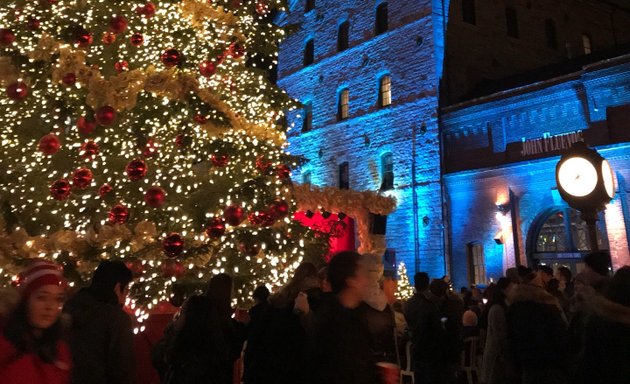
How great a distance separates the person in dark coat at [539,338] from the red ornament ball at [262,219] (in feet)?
10.5

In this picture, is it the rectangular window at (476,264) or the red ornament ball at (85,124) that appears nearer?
the red ornament ball at (85,124)

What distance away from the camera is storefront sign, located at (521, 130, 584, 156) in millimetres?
15531

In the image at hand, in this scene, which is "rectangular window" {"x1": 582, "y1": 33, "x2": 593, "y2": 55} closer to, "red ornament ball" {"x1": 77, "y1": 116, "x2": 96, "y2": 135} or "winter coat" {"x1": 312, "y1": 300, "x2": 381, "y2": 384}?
"red ornament ball" {"x1": 77, "y1": 116, "x2": 96, "y2": 135}

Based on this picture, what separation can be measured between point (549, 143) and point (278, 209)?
12.8 meters

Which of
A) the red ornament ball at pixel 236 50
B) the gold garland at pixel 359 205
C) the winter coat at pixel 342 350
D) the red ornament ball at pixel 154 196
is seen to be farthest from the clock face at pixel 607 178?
the gold garland at pixel 359 205

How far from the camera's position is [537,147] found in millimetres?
16281

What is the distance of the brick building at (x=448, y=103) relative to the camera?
16.5 meters

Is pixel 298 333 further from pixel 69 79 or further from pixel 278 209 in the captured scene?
pixel 69 79

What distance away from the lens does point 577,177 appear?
4105 mm

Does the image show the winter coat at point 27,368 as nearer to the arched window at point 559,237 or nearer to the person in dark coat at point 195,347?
the person in dark coat at point 195,347

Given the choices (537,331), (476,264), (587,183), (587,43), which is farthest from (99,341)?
(587,43)

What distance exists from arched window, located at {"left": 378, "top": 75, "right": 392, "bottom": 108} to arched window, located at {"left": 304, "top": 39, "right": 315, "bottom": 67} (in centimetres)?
528

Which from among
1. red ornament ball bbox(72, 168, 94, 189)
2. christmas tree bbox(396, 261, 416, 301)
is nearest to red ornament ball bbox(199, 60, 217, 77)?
red ornament ball bbox(72, 168, 94, 189)

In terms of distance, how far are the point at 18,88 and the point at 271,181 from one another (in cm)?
328
